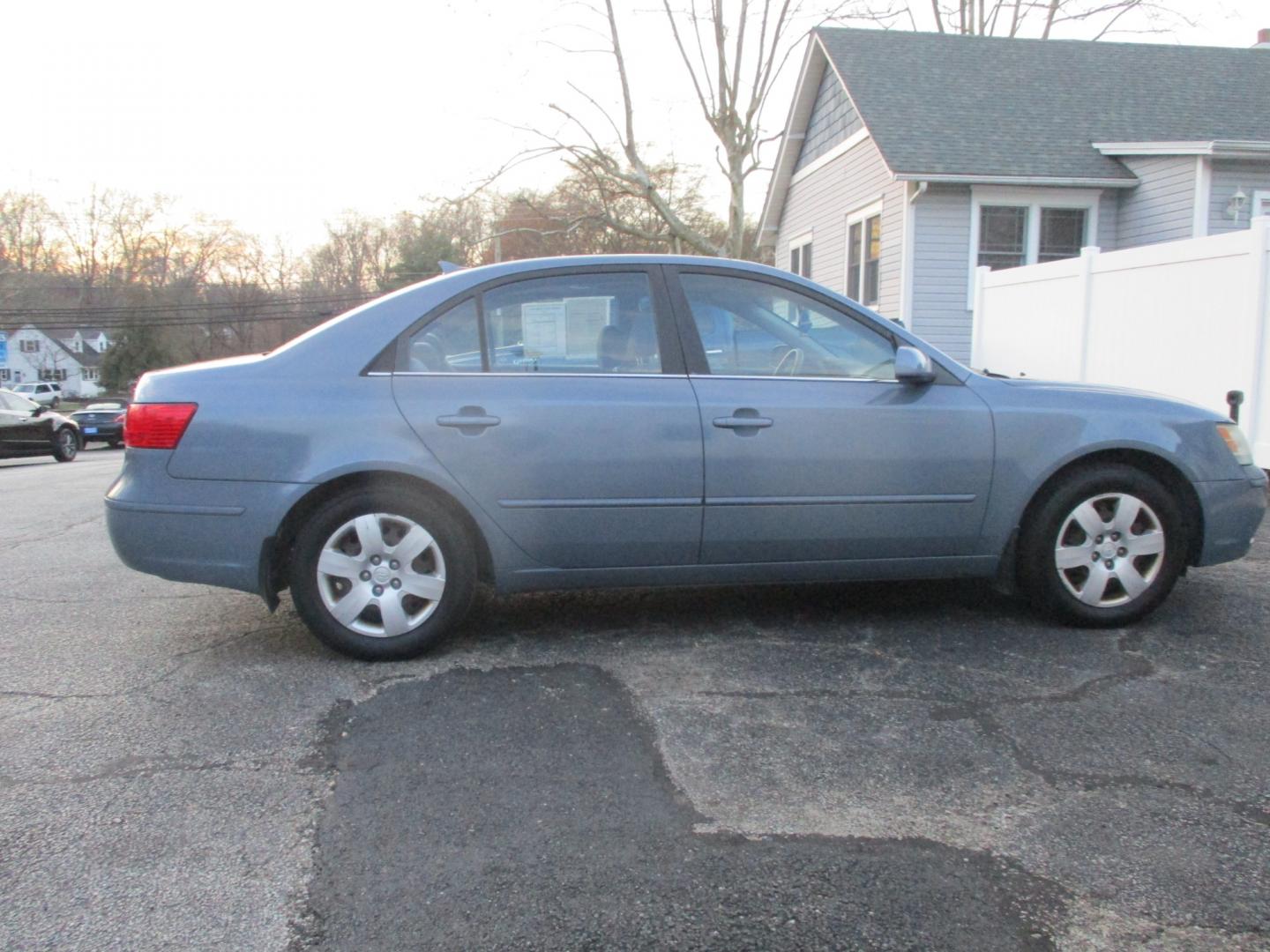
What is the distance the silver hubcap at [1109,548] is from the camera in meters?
4.19

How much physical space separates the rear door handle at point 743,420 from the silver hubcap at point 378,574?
48.3 inches

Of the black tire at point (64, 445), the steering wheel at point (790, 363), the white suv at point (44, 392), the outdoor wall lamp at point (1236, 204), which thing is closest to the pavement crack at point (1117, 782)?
the steering wheel at point (790, 363)

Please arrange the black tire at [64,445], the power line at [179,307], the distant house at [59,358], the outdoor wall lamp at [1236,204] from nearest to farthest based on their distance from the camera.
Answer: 1. the outdoor wall lamp at [1236,204]
2. the black tire at [64,445]
3. the power line at [179,307]
4. the distant house at [59,358]

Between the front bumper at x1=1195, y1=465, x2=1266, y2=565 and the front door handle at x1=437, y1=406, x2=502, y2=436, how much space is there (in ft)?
10.0

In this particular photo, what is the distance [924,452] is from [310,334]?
8.37 feet

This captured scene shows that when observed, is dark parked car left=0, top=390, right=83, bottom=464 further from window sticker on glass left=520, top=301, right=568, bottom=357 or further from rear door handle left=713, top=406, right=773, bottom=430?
rear door handle left=713, top=406, right=773, bottom=430

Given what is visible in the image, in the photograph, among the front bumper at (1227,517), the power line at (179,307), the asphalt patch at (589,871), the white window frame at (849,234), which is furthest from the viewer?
the power line at (179,307)

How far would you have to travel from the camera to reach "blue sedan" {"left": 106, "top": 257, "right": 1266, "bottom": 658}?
12.4 ft

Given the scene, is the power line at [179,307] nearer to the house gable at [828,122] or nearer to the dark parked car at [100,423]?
the dark parked car at [100,423]

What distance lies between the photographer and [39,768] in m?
2.99

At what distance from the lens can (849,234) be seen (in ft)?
55.2

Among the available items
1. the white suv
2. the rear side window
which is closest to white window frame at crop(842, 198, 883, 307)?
the rear side window

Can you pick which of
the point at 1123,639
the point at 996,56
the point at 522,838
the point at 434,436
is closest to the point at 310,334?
the point at 434,436

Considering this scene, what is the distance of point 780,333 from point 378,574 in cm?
192
